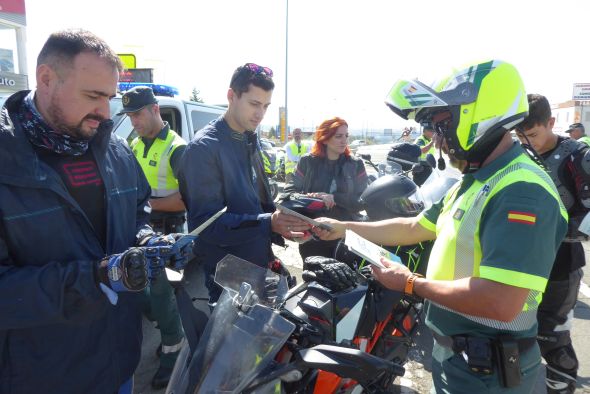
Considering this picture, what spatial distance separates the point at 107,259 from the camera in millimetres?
1427

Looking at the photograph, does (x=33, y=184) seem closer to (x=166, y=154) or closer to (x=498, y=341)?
(x=498, y=341)

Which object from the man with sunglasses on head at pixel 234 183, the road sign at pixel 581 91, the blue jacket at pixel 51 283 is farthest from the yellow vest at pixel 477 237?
the road sign at pixel 581 91

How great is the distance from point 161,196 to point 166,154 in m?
0.42

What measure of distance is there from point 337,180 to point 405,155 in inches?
81.8

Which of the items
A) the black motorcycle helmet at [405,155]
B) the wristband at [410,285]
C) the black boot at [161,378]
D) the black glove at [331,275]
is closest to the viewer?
the wristband at [410,285]

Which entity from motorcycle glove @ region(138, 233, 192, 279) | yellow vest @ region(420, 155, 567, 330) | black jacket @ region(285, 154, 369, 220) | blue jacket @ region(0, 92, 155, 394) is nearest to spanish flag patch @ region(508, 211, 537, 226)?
yellow vest @ region(420, 155, 567, 330)

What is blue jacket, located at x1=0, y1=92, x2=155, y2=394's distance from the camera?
4.34ft

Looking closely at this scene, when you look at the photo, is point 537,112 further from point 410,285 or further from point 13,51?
point 13,51

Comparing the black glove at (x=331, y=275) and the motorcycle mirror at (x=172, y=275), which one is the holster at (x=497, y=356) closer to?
the black glove at (x=331, y=275)

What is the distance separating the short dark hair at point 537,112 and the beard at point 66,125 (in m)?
2.57

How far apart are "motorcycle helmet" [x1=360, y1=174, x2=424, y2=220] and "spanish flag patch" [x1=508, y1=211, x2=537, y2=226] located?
1879mm

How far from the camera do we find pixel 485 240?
4.57 feet

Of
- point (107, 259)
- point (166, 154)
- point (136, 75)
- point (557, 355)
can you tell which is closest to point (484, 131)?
point (107, 259)

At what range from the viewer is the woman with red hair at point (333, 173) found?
3.98 metres
